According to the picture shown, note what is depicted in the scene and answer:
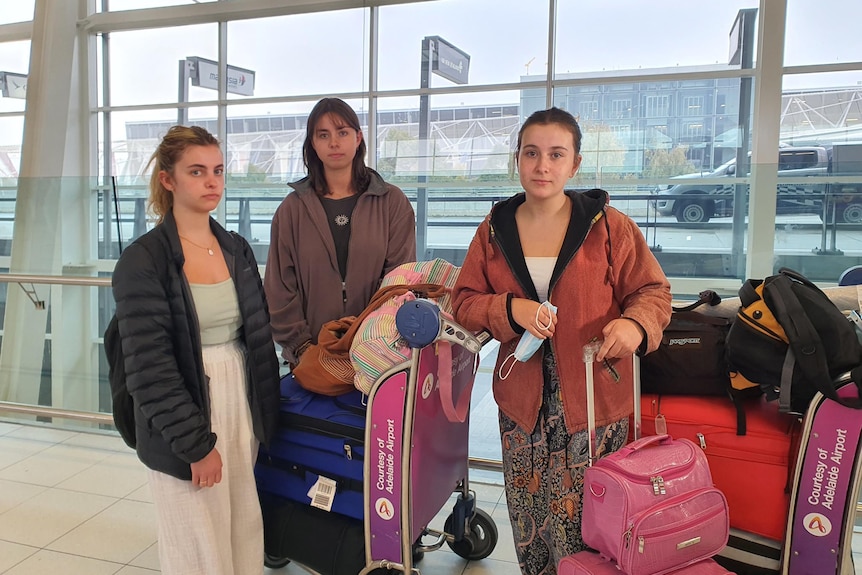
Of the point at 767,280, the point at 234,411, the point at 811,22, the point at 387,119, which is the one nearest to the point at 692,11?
the point at 811,22

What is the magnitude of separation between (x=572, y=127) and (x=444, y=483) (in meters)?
1.15

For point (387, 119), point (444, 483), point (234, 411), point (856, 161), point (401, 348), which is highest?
point (387, 119)

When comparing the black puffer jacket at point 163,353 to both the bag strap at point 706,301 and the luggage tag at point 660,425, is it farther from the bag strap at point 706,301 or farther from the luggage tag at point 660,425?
A: the bag strap at point 706,301

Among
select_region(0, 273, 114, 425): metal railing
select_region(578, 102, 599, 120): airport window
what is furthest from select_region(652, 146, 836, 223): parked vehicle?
select_region(0, 273, 114, 425): metal railing

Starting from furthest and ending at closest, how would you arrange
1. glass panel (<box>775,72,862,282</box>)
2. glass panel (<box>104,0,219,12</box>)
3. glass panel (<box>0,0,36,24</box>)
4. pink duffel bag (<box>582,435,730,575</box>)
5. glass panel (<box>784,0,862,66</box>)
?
1. glass panel (<box>104,0,219,12</box>)
2. glass panel (<box>0,0,36,24</box>)
3. glass panel (<box>784,0,862,66</box>)
4. glass panel (<box>775,72,862,282</box>)
5. pink duffel bag (<box>582,435,730,575</box>)

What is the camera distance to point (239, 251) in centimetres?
193

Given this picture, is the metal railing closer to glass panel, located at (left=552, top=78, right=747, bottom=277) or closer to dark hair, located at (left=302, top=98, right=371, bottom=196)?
dark hair, located at (left=302, top=98, right=371, bottom=196)

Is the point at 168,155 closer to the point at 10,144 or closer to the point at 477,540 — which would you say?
the point at 477,540

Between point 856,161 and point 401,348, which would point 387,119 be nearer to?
A: point 856,161

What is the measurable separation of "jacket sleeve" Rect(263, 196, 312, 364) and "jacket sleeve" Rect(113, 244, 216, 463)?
1.86ft

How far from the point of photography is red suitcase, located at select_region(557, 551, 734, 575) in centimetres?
158

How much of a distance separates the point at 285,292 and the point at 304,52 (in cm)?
669

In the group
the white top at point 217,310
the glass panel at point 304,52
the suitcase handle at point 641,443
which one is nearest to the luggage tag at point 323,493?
the white top at point 217,310

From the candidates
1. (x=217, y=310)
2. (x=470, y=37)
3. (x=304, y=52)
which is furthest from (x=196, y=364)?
(x=304, y=52)
